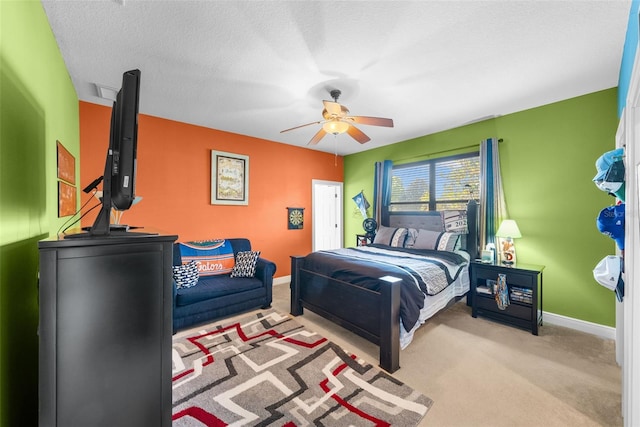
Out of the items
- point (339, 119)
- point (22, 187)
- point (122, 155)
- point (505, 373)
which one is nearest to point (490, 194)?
point (505, 373)

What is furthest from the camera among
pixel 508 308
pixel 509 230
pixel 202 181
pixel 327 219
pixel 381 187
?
pixel 327 219

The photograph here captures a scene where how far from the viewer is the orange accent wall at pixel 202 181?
3.18 metres

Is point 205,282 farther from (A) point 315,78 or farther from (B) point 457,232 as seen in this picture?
(B) point 457,232

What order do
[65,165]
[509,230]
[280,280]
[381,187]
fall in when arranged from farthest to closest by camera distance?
[381,187] < [280,280] < [509,230] < [65,165]

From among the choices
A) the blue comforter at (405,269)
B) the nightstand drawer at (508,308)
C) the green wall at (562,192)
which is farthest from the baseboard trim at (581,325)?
the blue comforter at (405,269)

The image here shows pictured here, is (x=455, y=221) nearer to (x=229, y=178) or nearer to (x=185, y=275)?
(x=229, y=178)

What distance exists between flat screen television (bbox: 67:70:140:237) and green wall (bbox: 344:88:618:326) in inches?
158

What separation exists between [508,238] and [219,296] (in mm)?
3638

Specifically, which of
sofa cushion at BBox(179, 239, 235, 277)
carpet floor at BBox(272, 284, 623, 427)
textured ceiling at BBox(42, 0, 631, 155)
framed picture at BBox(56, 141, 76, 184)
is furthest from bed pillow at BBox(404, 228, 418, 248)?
framed picture at BBox(56, 141, 76, 184)

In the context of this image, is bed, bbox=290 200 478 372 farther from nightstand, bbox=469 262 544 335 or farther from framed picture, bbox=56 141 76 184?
framed picture, bbox=56 141 76 184

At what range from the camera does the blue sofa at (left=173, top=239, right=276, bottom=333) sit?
2.82 meters

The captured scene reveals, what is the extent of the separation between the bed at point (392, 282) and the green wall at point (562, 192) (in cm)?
64

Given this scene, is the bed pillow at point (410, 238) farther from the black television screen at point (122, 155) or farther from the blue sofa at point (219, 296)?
the black television screen at point (122, 155)

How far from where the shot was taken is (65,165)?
2.23 meters
